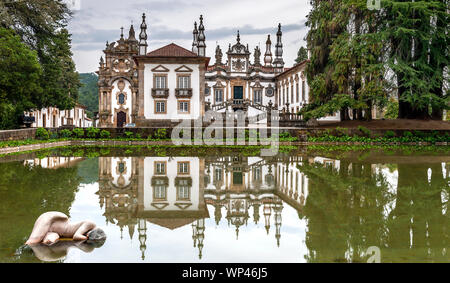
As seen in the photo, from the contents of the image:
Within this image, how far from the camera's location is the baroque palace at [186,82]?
101ft

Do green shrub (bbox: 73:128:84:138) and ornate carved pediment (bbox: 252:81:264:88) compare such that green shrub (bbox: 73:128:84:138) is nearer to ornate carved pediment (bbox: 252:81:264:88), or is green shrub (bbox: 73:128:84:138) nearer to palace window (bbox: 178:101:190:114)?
palace window (bbox: 178:101:190:114)

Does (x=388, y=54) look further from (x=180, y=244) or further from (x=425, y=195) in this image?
(x=180, y=244)

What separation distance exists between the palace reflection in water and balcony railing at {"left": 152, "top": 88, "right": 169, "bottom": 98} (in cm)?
1992

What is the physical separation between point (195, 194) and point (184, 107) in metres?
24.5

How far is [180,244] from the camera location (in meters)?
4.23

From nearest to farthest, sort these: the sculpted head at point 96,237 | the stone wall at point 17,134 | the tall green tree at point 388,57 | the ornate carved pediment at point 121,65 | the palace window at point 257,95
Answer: the sculpted head at point 96,237 < the stone wall at point 17,134 < the tall green tree at point 388,57 < the ornate carved pediment at point 121,65 < the palace window at point 257,95

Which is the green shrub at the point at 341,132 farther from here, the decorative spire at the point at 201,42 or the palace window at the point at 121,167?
the palace window at the point at 121,167

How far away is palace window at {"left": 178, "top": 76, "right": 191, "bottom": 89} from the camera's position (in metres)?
31.0

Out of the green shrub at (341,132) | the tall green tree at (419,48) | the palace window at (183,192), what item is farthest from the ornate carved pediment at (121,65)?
the palace window at (183,192)

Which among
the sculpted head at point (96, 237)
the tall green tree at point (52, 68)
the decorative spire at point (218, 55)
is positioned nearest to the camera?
the sculpted head at point (96, 237)
